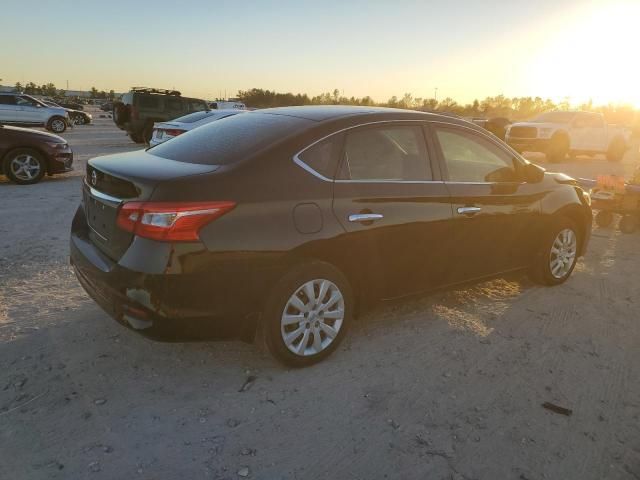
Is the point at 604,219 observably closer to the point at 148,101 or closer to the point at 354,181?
the point at 354,181

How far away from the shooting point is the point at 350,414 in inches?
113

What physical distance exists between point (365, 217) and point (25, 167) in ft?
27.7

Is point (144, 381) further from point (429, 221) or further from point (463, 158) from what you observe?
point (463, 158)

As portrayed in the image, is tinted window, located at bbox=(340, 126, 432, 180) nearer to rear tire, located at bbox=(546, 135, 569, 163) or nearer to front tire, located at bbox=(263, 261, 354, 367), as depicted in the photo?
front tire, located at bbox=(263, 261, 354, 367)

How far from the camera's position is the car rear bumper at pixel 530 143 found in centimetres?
1653

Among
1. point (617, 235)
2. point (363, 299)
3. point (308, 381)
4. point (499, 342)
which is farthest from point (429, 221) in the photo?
point (617, 235)

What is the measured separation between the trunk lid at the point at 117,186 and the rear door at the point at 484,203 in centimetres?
198

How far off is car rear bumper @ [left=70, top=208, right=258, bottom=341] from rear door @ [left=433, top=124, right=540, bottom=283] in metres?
1.87

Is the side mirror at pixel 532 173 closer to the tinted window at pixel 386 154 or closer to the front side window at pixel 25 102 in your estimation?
the tinted window at pixel 386 154

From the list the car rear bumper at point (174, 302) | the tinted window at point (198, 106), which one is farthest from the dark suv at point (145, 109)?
the car rear bumper at point (174, 302)

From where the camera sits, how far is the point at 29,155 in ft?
30.4

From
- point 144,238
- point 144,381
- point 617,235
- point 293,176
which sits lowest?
point 144,381

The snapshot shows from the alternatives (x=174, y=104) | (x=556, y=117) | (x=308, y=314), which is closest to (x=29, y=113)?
(x=174, y=104)

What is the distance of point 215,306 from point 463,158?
2.49m
